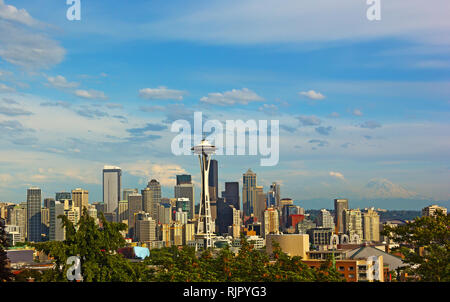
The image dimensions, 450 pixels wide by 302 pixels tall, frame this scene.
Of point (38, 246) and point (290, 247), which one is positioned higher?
point (38, 246)

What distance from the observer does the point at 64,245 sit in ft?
79.9

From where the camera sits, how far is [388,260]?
111 meters
